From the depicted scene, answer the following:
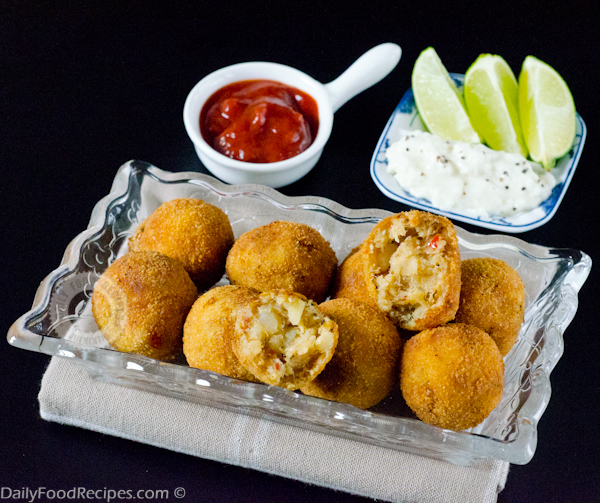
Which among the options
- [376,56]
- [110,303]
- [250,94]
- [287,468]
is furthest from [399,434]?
[376,56]

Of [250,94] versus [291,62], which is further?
[291,62]

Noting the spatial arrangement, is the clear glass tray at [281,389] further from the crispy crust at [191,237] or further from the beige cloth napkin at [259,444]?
the crispy crust at [191,237]

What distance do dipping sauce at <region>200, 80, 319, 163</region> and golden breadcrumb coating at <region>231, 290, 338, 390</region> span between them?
1025mm

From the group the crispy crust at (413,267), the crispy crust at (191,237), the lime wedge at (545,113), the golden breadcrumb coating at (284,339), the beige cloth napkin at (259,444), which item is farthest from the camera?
the lime wedge at (545,113)

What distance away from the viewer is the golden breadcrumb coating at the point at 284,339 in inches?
61.9

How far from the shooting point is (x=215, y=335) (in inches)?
67.4

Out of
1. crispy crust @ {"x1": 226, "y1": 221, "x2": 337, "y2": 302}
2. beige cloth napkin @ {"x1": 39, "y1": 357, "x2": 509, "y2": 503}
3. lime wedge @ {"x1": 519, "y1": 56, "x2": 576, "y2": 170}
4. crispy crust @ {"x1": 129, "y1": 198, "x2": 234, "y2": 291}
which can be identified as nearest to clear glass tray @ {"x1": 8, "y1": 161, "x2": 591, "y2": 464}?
beige cloth napkin @ {"x1": 39, "y1": 357, "x2": 509, "y2": 503}

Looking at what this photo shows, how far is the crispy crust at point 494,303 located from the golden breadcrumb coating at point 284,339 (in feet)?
1.45

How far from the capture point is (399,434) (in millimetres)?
1596

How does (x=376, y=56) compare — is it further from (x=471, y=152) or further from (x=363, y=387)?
(x=363, y=387)

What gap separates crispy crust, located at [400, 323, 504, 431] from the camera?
1.63 meters

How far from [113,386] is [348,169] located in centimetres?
139

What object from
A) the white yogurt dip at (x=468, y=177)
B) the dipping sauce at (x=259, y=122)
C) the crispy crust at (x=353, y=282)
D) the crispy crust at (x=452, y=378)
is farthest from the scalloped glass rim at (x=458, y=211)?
the crispy crust at (x=452, y=378)

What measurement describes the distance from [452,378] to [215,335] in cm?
60
